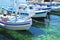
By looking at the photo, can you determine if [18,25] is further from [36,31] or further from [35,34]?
[36,31]

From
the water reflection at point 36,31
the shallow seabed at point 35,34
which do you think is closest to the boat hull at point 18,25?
the shallow seabed at point 35,34

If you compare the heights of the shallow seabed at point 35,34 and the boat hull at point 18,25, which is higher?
the boat hull at point 18,25

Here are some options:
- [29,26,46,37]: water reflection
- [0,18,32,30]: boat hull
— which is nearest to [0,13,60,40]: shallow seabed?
[29,26,46,37]: water reflection

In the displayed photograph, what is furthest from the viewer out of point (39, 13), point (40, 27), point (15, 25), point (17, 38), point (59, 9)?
point (59, 9)

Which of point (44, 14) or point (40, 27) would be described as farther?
point (44, 14)

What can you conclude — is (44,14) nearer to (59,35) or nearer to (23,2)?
(23,2)

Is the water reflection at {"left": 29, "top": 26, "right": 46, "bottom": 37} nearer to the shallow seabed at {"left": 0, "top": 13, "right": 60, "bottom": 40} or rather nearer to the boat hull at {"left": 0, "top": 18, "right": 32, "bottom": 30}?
the shallow seabed at {"left": 0, "top": 13, "right": 60, "bottom": 40}

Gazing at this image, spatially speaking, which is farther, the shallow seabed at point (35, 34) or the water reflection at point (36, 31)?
the water reflection at point (36, 31)

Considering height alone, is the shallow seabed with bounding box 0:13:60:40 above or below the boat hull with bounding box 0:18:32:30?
below

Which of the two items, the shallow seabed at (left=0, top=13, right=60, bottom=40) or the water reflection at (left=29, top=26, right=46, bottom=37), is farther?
the water reflection at (left=29, top=26, right=46, bottom=37)

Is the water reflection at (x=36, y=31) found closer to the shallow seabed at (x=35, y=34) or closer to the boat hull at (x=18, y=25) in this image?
the shallow seabed at (x=35, y=34)

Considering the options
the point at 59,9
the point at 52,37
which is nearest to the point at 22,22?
the point at 52,37

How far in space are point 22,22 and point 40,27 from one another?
3.29 meters

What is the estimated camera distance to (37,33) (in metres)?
15.5
